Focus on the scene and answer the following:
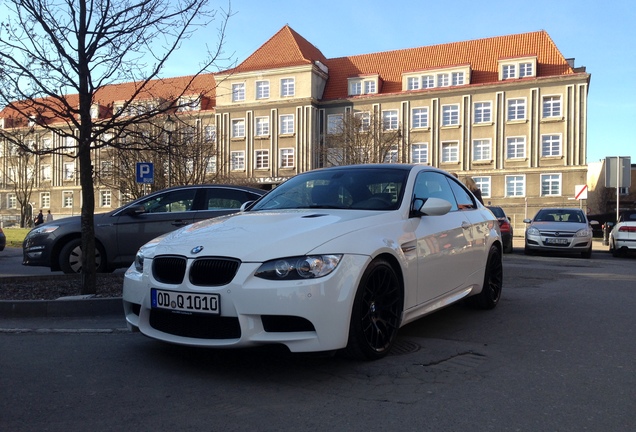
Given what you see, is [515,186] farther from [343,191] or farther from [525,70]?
[343,191]

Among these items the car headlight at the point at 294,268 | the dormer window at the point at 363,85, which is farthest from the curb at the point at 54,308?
the dormer window at the point at 363,85

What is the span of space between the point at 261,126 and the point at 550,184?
26186 mm

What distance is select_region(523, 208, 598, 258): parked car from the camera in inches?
652

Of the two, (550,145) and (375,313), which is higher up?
(550,145)

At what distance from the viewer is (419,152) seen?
4922 cm

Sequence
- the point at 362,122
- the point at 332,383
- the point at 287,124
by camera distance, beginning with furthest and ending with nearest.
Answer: the point at 287,124
the point at 362,122
the point at 332,383

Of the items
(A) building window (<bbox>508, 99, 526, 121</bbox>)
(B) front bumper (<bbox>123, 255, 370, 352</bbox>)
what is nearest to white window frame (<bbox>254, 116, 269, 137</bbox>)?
(A) building window (<bbox>508, 99, 526, 121</bbox>)

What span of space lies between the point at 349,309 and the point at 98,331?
119 inches

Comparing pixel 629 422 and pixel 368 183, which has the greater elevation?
pixel 368 183

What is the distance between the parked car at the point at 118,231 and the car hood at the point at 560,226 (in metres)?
11.1

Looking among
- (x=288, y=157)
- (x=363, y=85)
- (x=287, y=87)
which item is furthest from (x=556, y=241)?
(x=287, y=87)

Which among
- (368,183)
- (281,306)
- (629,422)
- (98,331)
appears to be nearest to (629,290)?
(368,183)

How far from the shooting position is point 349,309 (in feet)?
12.8

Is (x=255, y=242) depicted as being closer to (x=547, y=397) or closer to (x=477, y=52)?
(x=547, y=397)
